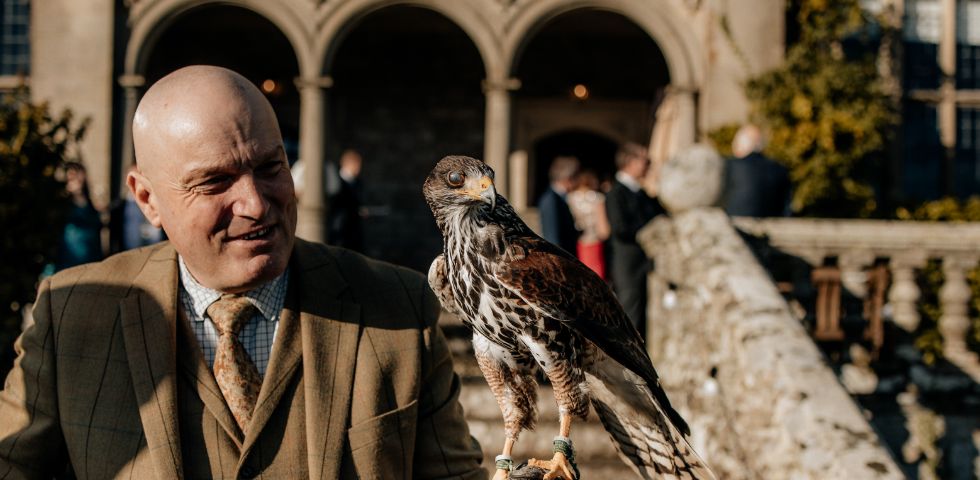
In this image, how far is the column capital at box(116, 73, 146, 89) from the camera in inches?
521

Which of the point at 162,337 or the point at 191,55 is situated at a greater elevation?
the point at 191,55

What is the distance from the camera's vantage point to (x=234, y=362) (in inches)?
103

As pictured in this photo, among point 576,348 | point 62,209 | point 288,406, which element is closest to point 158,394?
point 288,406

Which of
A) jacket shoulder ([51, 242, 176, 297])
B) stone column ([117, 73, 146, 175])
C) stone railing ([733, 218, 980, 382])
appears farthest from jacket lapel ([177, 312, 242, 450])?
stone column ([117, 73, 146, 175])

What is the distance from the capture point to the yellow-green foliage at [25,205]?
7.34m

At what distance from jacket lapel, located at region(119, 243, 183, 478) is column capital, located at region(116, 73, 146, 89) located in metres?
11.3

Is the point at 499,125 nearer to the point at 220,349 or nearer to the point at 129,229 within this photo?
the point at 129,229

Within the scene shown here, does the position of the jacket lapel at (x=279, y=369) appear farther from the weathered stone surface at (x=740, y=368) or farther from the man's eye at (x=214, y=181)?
the weathered stone surface at (x=740, y=368)

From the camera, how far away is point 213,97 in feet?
7.86

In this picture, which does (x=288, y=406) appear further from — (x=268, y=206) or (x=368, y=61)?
(x=368, y=61)

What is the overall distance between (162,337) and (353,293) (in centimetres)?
50

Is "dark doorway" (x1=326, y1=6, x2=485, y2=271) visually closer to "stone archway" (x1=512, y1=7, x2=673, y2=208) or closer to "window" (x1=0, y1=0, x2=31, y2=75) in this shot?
"stone archway" (x1=512, y1=7, x2=673, y2=208)

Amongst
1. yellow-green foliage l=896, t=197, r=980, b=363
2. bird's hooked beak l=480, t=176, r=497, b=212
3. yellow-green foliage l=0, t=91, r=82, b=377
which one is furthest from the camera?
yellow-green foliage l=896, t=197, r=980, b=363

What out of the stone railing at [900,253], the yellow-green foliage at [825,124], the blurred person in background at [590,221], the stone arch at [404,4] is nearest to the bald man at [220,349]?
the blurred person in background at [590,221]
